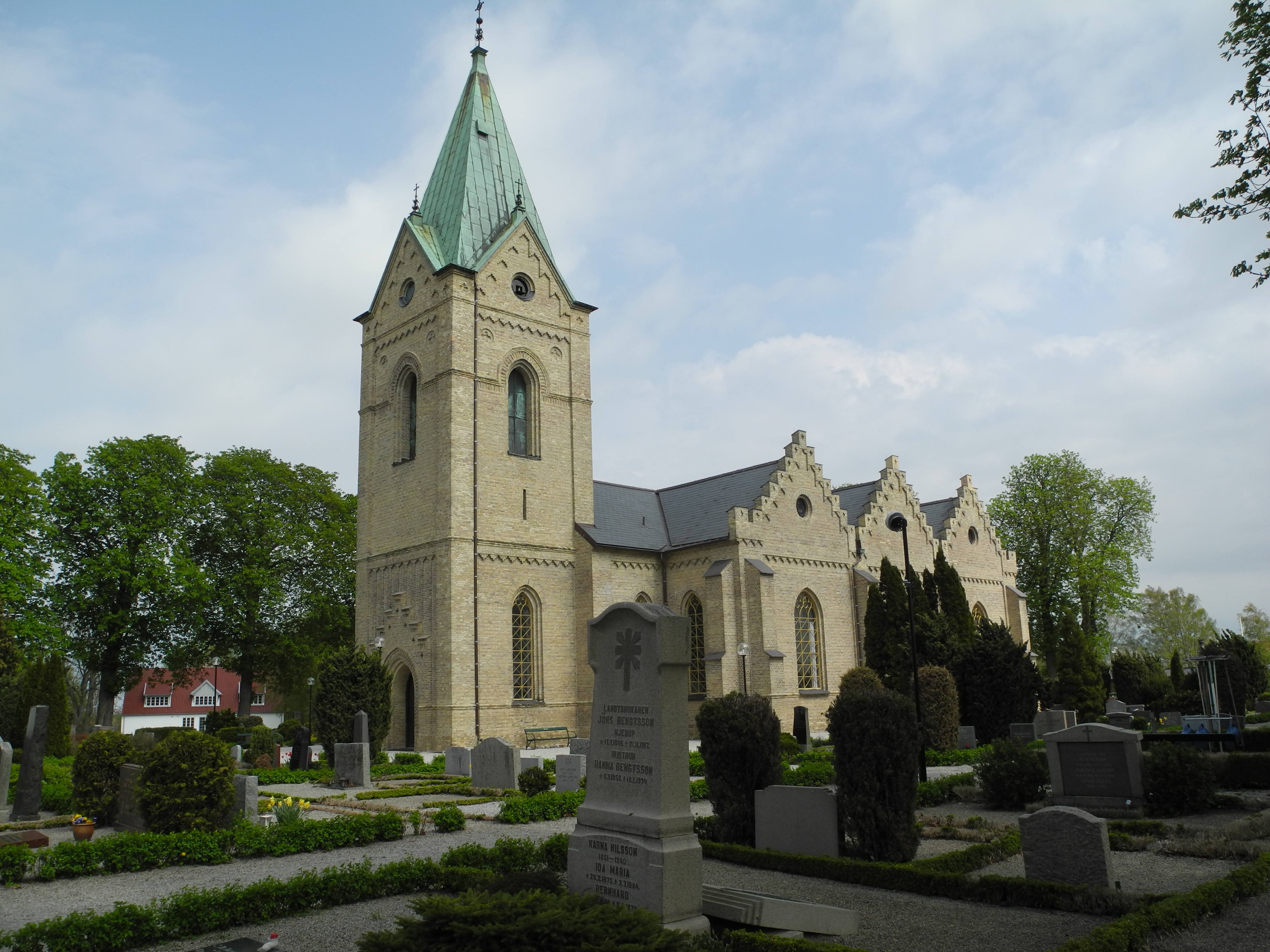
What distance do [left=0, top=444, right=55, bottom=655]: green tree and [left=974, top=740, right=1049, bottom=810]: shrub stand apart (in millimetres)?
32004

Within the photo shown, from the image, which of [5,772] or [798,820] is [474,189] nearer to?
[5,772]

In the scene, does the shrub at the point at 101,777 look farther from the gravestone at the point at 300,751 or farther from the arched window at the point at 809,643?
the arched window at the point at 809,643

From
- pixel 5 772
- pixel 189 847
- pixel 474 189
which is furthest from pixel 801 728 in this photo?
pixel 474 189

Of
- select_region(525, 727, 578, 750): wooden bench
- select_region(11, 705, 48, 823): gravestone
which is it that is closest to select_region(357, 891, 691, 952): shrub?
select_region(11, 705, 48, 823): gravestone

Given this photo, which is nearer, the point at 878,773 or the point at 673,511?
the point at 878,773

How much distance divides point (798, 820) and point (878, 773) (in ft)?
4.01

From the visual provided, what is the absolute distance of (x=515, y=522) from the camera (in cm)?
3045

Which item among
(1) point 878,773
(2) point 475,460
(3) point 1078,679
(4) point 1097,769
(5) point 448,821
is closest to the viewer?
(1) point 878,773

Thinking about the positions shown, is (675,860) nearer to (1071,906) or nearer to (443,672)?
(1071,906)

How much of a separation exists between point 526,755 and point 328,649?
18.4 metres

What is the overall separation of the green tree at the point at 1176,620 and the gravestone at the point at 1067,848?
76.5 metres

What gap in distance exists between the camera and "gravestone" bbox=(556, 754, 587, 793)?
56.1 feet

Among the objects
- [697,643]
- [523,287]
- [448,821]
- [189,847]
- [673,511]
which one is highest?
[523,287]

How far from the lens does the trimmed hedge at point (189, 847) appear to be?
10.7m
